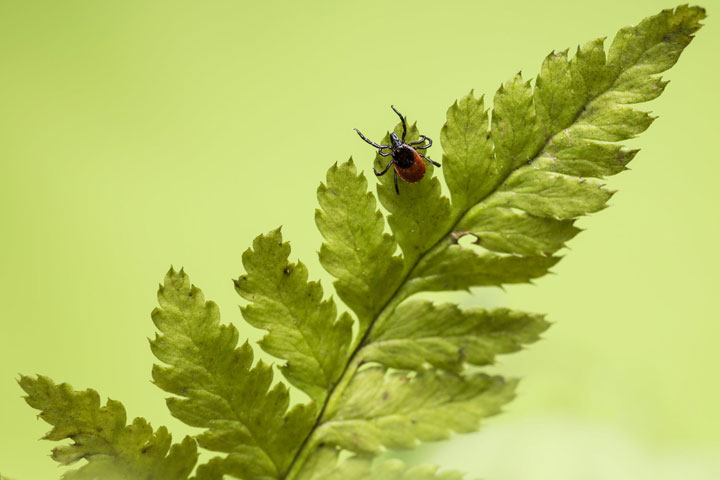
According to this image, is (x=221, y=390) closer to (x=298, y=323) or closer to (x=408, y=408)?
(x=298, y=323)

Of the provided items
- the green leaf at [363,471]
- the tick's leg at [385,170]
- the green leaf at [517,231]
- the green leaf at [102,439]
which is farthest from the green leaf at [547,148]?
the green leaf at [102,439]

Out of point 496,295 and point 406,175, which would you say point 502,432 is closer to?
point 496,295

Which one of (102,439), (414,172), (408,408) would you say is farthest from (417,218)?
(102,439)

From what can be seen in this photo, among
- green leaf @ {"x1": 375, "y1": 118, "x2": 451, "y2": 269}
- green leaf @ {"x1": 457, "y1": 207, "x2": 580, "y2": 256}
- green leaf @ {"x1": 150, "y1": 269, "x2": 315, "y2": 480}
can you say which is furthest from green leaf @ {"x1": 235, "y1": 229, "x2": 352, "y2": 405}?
green leaf @ {"x1": 457, "y1": 207, "x2": 580, "y2": 256}

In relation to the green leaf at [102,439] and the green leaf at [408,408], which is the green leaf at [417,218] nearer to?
the green leaf at [408,408]

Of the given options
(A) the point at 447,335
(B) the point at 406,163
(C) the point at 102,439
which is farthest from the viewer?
(B) the point at 406,163

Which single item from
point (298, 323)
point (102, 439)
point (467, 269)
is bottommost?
point (102, 439)

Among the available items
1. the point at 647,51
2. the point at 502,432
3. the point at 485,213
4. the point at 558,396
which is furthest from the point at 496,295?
the point at 647,51
